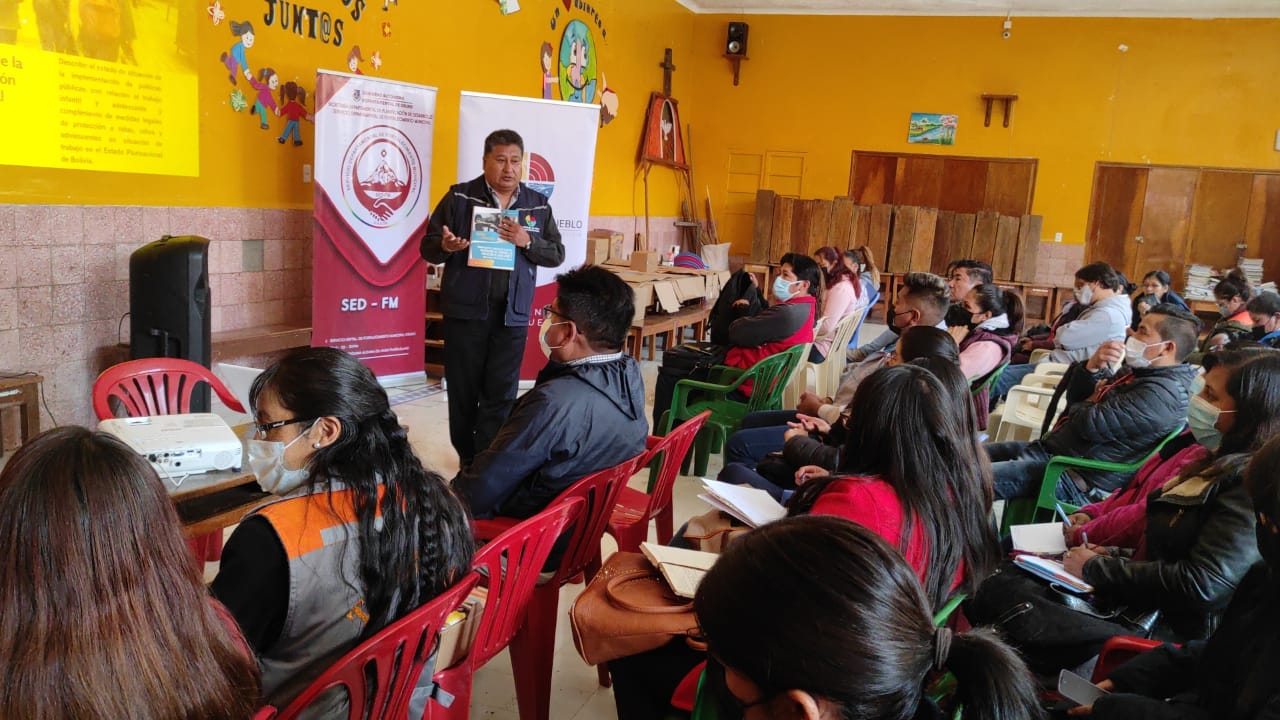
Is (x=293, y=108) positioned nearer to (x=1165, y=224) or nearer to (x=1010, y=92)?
(x=1010, y=92)

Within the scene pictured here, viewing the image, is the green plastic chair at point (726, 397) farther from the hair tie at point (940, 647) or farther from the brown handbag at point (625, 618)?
the hair tie at point (940, 647)

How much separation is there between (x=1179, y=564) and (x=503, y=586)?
1.47 meters

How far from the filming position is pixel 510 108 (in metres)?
5.77

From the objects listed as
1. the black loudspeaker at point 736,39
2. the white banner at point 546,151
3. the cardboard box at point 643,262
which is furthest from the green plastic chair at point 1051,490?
the black loudspeaker at point 736,39

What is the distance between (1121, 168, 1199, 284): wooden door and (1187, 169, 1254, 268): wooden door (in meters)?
0.10

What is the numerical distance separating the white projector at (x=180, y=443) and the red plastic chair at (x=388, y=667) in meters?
0.99

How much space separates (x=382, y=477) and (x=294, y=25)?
4.48 metres

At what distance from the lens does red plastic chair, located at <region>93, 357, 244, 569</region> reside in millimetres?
2748

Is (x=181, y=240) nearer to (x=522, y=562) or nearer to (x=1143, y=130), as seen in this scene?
(x=522, y=562)

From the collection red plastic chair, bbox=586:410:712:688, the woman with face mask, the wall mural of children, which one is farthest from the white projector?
the wall mural of children

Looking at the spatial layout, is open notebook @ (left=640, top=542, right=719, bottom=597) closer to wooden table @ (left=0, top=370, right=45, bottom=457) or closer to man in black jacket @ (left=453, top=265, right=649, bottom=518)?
man in black jacket @ (left=453, top=265, right=649, bottom=518)

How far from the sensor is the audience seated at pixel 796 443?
111 inches

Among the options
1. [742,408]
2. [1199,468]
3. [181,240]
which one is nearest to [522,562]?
[1199,468]

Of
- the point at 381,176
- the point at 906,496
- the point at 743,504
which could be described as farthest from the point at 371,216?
the point at 906,496
